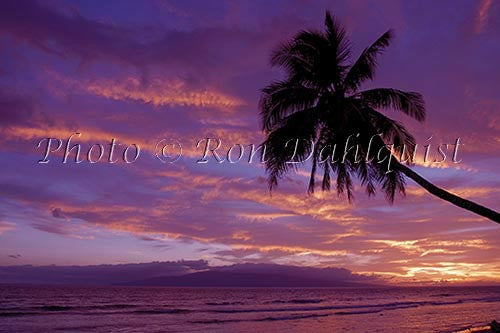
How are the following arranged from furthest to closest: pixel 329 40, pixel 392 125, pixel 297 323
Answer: pixel 297 323 → pixel 329 40 → pixel 392 125

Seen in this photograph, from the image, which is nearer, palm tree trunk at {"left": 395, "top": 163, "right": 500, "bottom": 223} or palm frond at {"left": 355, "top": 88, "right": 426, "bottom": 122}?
palm tree trunk at {"left": 395, "top": 163, "right": 500, "bottom": 223}

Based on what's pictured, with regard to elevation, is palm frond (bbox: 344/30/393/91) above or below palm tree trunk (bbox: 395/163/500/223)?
above

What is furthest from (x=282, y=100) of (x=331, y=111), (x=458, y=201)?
(x=458, y=201)

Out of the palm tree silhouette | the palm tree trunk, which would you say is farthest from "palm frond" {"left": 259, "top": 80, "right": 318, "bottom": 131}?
the palm tree trunk

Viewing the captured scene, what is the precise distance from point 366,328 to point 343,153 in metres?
13.5

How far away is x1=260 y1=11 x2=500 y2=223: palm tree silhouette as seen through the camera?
12492 mm

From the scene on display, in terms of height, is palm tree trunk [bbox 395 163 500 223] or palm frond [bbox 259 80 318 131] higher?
palm frond [bbox 259 80 318 131]

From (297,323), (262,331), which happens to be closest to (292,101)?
(262,331)

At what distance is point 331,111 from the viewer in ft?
41.8

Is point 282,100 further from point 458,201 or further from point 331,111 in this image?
point 458,201

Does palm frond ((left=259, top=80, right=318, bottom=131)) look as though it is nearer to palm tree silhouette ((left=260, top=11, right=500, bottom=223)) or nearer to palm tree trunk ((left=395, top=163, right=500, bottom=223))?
palm tree silhouette ((left=260, top=11, right=500, bottom=223))

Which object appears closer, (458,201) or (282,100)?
(458,201)

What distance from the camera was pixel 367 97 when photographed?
1315 centimetres

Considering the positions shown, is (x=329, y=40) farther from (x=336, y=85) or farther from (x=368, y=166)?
(x=368, y=166)
